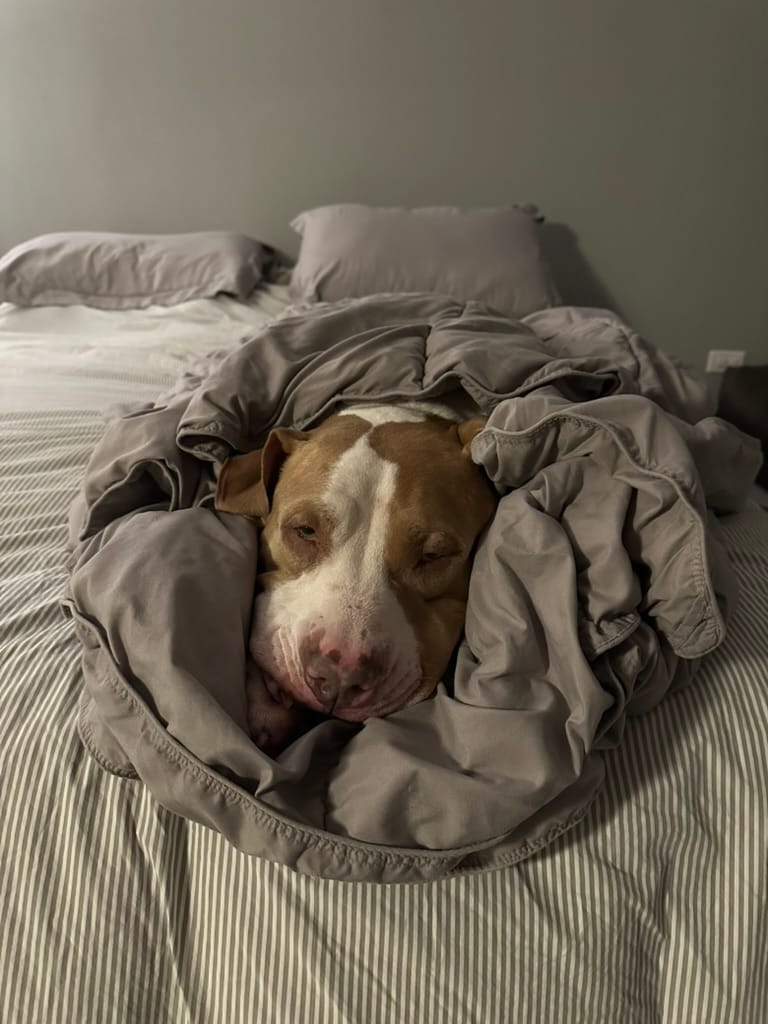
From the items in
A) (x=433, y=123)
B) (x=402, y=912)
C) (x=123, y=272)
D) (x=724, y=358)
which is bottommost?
(x=724, y=358)

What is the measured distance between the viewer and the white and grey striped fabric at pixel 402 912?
2.42 ft


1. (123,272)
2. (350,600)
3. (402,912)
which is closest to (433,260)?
(123,272)

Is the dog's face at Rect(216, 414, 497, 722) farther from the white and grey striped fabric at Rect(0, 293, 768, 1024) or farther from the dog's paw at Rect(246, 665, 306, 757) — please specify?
the white and grey striped fabric at Rect(0, 293, 768, 1024)

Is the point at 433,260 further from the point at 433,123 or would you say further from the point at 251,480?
the point at 251,480

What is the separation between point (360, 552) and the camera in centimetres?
101

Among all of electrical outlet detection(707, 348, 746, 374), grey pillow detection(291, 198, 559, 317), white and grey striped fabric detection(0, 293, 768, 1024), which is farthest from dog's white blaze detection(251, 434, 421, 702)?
electrical outlet detection(707, 348, 746, 374)

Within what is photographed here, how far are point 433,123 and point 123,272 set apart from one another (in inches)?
56.5

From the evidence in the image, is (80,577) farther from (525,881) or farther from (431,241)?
(431,241)

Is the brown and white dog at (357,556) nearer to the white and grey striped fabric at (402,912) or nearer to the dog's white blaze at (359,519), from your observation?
the dog's white blaze at (359,519)

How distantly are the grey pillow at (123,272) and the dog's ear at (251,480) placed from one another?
5.66ft

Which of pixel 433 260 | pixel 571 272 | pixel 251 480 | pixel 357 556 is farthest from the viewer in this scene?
pixel 571 272

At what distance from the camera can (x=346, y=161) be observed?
309cm

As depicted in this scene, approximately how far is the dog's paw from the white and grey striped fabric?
121mm

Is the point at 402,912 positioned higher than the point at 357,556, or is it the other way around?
the point at 357,556
